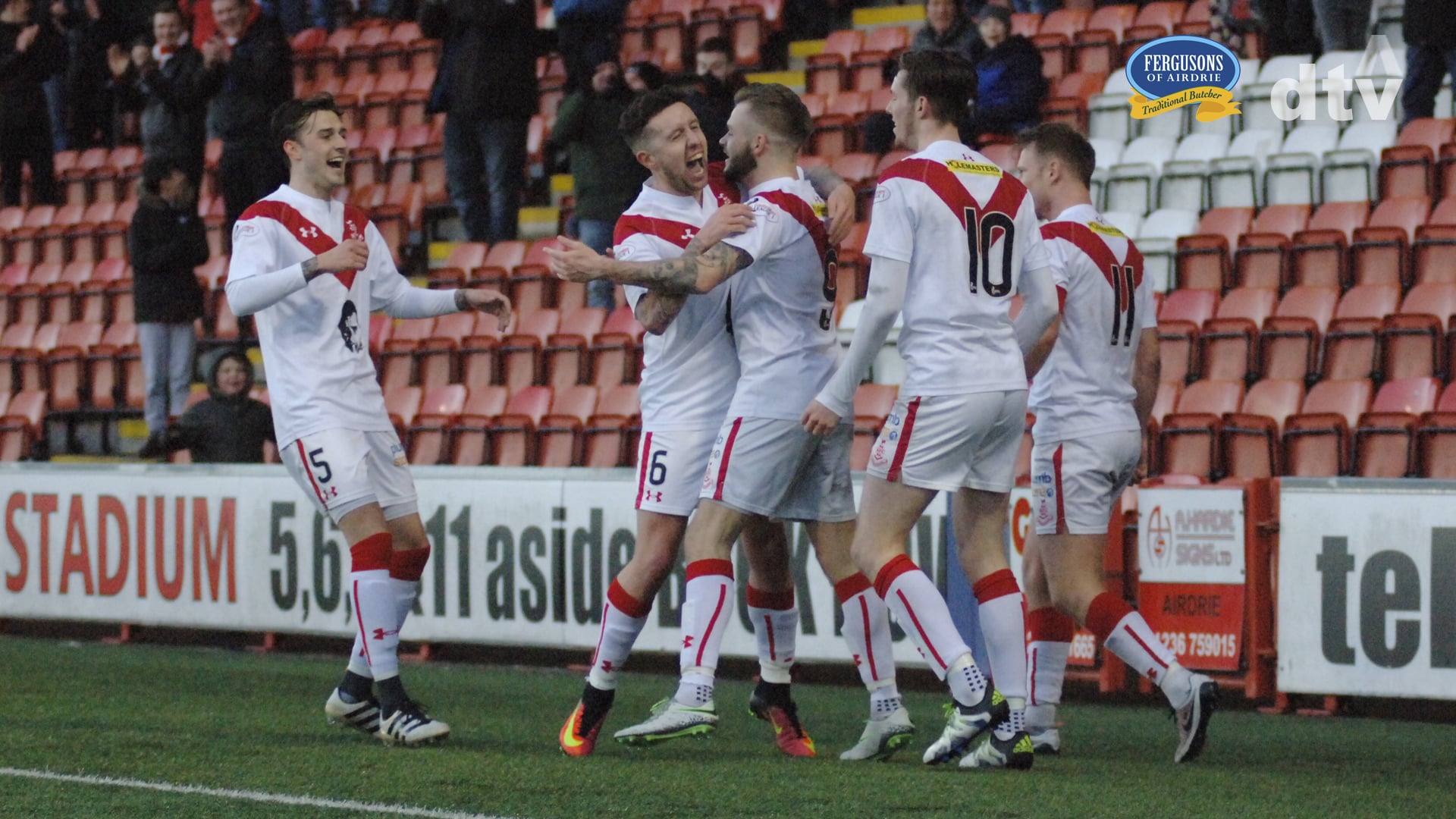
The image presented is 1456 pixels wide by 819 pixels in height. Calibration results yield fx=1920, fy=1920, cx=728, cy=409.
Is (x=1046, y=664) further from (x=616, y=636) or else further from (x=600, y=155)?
(x=600, y=155)

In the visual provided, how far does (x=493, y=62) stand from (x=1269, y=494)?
23.7 ft

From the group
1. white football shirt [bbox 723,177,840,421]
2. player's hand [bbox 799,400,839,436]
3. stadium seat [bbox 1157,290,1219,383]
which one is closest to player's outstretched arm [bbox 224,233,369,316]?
white football shirt [bbox 723,177,840,421]

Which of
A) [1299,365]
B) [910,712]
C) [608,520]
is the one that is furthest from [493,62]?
[910,712]

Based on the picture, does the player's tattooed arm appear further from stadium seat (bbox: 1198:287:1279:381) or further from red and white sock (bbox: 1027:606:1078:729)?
stadium seat (bbox: 1198:287:1279:381)

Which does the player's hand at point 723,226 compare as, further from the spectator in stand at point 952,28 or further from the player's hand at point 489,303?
the spectator in stand at point 952,28

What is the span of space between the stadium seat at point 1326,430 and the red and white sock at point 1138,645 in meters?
3.38

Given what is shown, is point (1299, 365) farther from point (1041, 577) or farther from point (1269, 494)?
point (1041, 577)

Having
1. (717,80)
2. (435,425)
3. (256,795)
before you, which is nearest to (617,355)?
(435,425)

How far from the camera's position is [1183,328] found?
10562mm

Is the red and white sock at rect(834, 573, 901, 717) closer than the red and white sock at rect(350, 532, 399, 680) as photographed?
Yes

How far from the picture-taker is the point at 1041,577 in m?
6.69

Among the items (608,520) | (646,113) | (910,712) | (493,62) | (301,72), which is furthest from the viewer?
(301,72)

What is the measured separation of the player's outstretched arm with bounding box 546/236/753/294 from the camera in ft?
18.5

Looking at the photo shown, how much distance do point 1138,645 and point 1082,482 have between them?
565 mm
